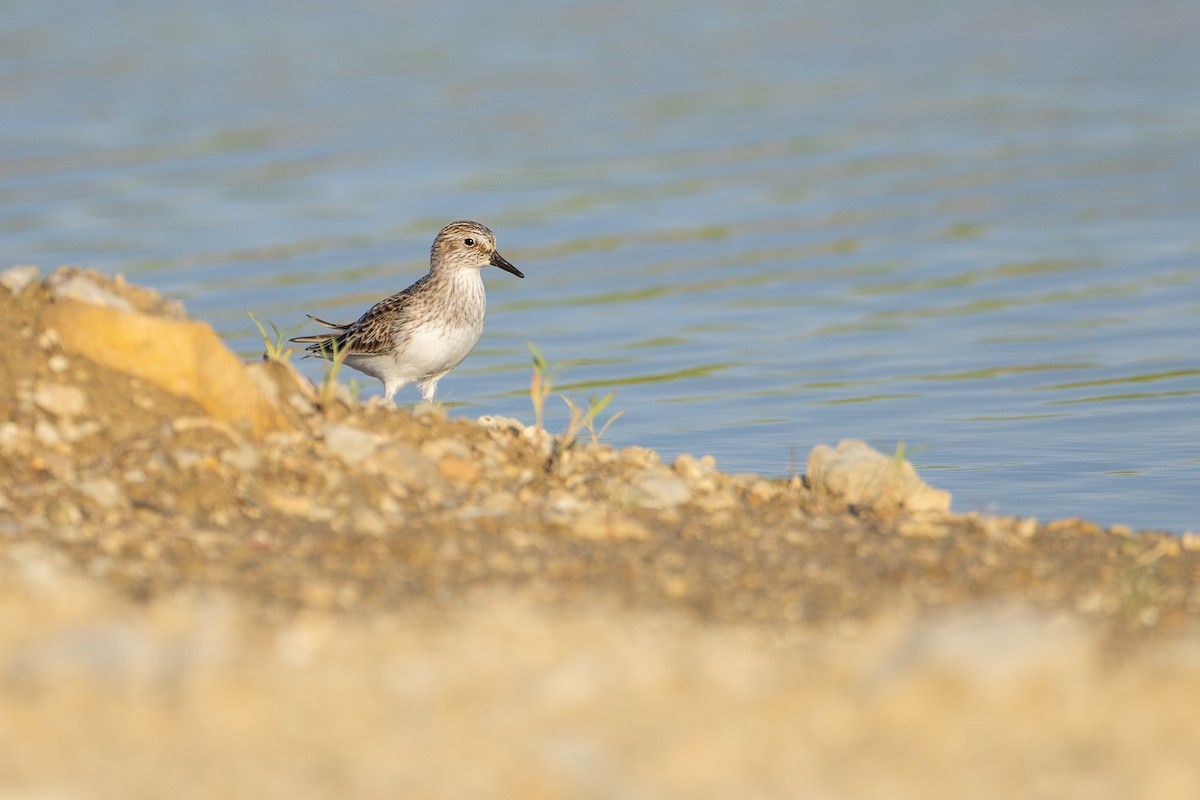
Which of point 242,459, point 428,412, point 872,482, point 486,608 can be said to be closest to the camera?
point 486,608

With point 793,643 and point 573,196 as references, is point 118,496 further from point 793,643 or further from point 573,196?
point 573,196

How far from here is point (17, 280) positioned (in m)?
7.00

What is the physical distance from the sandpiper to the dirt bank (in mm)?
2038

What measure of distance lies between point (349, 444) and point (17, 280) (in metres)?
1.50

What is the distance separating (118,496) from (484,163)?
497 inches

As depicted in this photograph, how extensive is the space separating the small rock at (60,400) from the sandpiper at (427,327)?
291 centimetres

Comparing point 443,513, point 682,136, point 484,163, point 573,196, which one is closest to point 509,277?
point 573,196

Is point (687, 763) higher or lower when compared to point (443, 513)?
lower

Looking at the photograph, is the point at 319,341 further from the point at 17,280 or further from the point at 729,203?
the point at 729,203

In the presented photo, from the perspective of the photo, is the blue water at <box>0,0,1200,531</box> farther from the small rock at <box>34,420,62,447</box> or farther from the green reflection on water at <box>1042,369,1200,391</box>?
the small rock at <box>34,420,62,447</box>

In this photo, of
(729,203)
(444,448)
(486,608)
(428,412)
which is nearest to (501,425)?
(428,412)

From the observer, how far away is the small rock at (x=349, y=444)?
6695mm

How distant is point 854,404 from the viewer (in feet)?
34.8

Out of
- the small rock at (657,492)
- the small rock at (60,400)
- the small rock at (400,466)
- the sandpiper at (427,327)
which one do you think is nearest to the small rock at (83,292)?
the small rock at (60,400)
